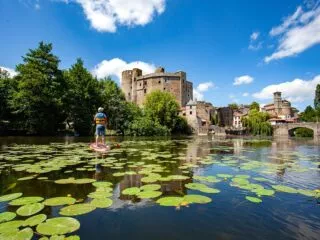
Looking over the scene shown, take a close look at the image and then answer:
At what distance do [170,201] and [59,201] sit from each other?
1.82 m

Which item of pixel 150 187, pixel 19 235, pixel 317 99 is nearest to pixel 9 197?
pixel 19 235

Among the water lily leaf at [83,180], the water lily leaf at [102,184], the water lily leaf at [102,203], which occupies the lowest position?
the water lily leaf at [102,203]

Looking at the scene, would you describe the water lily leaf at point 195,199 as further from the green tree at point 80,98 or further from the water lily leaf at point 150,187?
the green tree at point 80,98

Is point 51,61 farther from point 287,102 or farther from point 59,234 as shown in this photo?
point 287,102

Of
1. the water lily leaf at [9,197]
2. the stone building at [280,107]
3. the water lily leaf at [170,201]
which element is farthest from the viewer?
the stone building at [280,107]

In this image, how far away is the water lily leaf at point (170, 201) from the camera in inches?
151

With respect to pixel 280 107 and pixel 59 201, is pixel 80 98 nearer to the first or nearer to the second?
pixel 59 201

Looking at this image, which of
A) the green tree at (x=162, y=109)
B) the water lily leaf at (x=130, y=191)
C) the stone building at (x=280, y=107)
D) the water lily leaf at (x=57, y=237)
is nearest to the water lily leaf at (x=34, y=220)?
the water lily leaf at (x=57, y=237)

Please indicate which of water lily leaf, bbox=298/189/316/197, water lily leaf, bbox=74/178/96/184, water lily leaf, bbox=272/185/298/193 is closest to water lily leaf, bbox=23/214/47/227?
water lily leaf, bbox=74/178/96/184

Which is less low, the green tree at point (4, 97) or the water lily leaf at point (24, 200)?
the green tree at point (4, 97)

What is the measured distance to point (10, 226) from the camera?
9.14 feet

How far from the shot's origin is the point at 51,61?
29.9 m

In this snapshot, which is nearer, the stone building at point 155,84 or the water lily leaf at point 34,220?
the water lily leaf at point 34,220

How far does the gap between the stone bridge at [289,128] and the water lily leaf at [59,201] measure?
64871 millimetres
